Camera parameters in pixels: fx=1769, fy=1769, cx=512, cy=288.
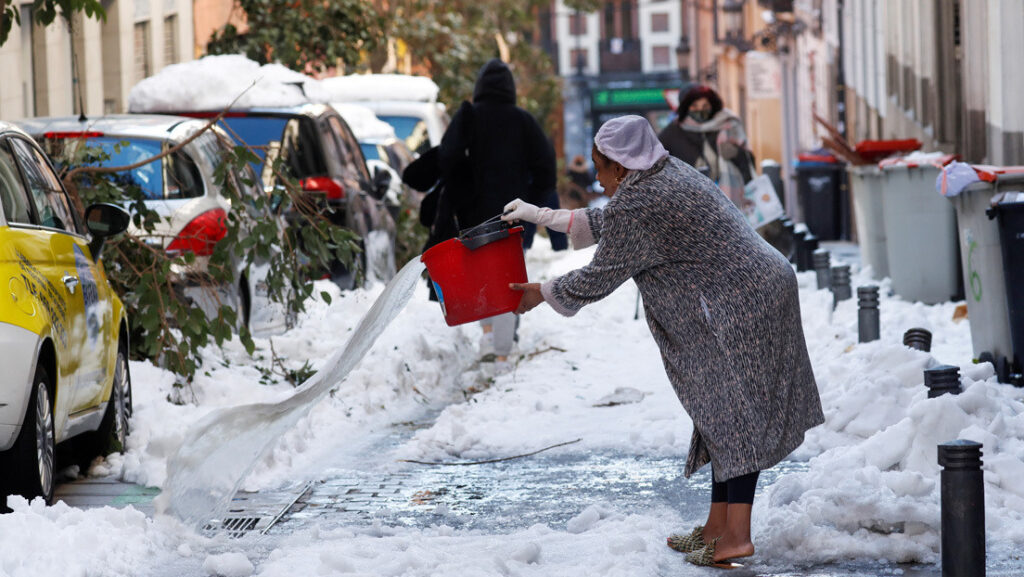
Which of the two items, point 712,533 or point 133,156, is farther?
point 133,156

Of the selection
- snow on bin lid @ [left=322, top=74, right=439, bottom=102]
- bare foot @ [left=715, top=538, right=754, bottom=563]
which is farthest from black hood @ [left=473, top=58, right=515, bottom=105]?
snow on bin lid @ [left=322, top=74, right=439, bottom=102]

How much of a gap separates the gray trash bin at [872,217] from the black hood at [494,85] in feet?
16.9

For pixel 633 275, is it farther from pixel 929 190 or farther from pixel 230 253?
pixel 929 190

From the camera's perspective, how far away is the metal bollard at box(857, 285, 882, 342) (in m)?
11.4

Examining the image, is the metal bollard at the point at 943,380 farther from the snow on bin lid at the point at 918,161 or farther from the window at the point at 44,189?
the snow on bin lid at the point at 918,161

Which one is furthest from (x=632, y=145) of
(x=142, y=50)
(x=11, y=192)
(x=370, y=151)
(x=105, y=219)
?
(x=142, y=50)

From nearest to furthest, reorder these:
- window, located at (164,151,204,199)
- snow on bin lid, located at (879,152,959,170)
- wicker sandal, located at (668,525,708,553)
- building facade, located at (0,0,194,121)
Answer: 1. wicker sandal, located at (668,525,708,553)
2. window, located at (164,151,204,199)
3. snow on bin lid, located at (879,152,959,170)
4. building facade, located at (0,0,194,121)

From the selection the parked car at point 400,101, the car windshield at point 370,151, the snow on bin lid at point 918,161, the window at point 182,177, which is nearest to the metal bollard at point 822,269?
the snow on bin lid at point 918,161

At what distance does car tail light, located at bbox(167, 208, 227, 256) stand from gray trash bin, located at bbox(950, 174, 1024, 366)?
4386mm

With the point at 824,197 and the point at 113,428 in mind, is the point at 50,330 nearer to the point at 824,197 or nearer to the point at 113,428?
the point at 113,428

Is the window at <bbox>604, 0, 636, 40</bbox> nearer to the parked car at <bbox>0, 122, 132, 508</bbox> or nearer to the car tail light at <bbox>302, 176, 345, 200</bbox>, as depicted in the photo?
the car tail light at <bbox>302, 176, 345, 200</bbox>

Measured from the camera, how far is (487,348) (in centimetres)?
1238

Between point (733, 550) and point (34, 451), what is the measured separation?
2.70m

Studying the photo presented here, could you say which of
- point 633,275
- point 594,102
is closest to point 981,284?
point 633,275
